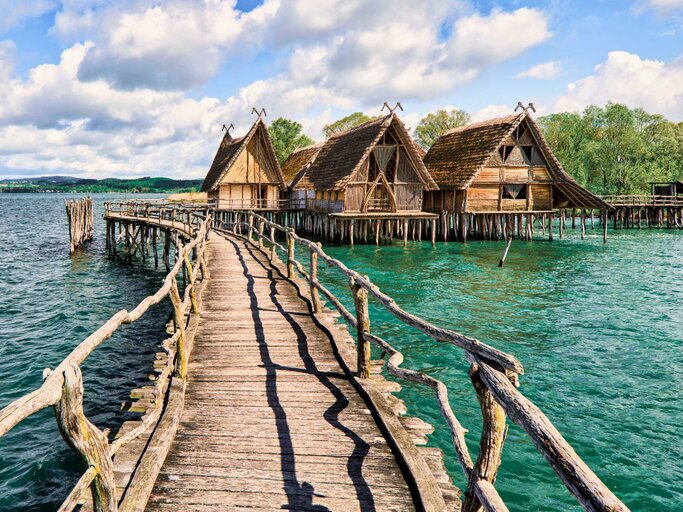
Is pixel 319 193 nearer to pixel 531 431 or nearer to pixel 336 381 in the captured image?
pixel 336 381

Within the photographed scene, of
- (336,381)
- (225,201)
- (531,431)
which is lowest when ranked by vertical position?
(336,381)

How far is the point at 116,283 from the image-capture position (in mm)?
19969

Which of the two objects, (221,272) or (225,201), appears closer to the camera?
(221,272)

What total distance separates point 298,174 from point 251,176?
3842mm

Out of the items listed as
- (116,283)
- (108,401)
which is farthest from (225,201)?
(108,401)

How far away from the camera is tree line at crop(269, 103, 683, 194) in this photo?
52562 millimetres

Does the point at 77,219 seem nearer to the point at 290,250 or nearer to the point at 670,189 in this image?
the point at 290,250

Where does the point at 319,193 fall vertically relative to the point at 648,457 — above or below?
above

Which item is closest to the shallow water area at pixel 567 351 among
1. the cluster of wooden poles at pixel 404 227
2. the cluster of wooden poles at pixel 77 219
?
the cluster of wooden poles at pixel 404 227

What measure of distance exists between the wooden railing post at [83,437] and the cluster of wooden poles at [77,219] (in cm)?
2860

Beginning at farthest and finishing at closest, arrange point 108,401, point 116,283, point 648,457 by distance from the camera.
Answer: point 116,283 < point 108,401 < point 648,457

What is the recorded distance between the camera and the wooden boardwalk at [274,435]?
11.5 feet

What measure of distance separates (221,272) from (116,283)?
9583 mm

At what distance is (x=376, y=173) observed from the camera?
32.1 m
